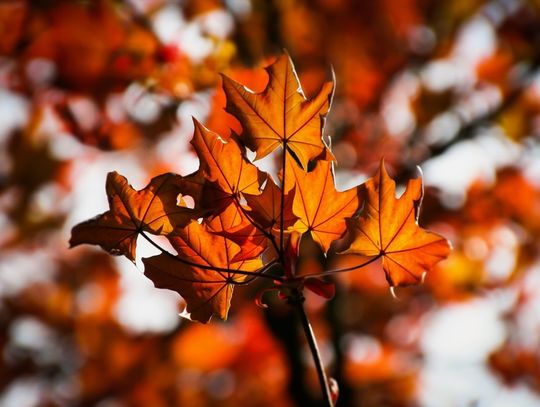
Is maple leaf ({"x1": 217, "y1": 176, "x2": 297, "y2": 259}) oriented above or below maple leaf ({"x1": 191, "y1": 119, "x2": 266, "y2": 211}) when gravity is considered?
below

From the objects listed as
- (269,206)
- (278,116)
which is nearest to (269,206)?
(269,206)

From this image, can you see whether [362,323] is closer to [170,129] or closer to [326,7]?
[326,7]

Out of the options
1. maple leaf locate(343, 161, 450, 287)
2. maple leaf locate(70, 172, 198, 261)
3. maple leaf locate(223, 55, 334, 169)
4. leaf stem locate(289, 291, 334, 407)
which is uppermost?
maple leaf locate(223, 55, 334, 169)

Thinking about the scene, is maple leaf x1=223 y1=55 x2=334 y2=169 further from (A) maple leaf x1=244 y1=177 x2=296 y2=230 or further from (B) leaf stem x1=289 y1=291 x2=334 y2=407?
(B) leaf stem x1=289 y1=291 x2=334 y2=407

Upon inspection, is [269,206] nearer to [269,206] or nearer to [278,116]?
[269,206]

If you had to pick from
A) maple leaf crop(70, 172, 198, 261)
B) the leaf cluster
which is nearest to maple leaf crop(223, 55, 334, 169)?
the leaf cluster

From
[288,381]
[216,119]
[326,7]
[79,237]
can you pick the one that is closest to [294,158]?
[79,237]
